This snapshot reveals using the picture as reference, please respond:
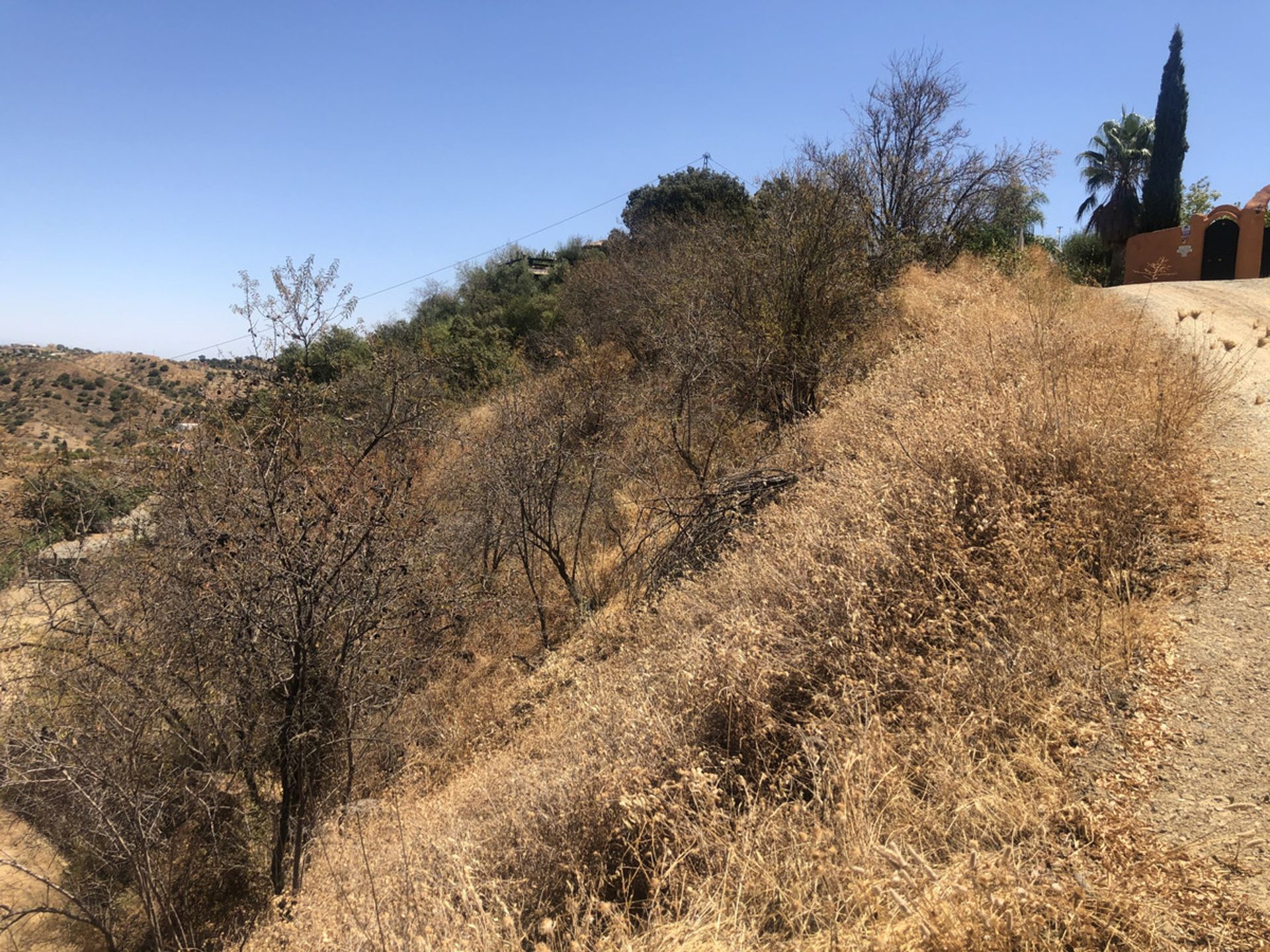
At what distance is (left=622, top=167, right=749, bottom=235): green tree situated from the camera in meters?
28.7

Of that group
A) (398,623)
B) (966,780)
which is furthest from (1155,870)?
(398,623)

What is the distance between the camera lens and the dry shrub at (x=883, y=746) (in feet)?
7.27

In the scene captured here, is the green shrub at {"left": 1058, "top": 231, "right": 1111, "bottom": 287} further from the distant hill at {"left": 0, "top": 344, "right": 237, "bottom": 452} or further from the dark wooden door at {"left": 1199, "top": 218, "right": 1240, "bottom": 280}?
the distant hill at {"left": 0, "top": 344, "right": 237, "bottom": 452}

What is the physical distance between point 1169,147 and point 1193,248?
6.34 meters

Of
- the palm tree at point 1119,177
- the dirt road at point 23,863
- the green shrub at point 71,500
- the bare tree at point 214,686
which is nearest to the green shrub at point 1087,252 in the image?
the palm tree at point 1119,177

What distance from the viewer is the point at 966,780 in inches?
104

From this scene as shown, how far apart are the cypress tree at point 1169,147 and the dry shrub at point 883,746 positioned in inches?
904

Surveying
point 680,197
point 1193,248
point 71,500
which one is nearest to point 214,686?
point 71,500

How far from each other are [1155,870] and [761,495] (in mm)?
5103

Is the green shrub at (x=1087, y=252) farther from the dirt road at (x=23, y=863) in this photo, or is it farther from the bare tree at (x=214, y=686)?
the dirt road at (x=23, y=863)

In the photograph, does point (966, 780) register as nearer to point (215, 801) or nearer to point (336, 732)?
point (336, 732)

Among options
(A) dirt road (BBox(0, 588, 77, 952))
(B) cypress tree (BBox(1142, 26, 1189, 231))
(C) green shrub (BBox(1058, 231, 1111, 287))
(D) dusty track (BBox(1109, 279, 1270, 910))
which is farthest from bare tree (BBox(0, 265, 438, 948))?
(B) cypress tree (BBox(1142, 26, 1189, 231))

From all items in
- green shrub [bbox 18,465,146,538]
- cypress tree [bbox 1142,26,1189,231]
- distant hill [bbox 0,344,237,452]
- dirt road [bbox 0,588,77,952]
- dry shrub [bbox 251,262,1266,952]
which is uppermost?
cypress tree [bbox 1142,26,1189,231]

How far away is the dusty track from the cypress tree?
23.4m
